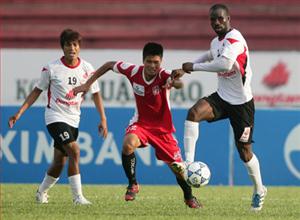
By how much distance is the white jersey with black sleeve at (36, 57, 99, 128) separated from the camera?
11.4m

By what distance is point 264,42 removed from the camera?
71.6 feet

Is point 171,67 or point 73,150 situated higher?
point 171,67

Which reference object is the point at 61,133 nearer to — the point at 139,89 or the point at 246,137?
the point at 139,89

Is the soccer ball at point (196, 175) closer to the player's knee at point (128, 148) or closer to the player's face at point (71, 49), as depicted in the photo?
the player's knee at point (128, 148)

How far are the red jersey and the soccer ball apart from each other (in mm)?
735

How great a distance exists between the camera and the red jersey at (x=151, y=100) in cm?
1062

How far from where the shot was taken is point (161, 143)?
10.7m

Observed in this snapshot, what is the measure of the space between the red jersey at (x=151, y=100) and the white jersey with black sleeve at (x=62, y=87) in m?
0.86

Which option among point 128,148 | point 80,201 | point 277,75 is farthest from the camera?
point 277,75

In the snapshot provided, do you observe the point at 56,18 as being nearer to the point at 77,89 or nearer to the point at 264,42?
the point at 264,42

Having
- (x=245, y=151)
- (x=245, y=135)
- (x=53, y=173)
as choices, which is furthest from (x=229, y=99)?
(x=53, y=173)

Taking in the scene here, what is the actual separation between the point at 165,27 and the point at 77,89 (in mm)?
11266

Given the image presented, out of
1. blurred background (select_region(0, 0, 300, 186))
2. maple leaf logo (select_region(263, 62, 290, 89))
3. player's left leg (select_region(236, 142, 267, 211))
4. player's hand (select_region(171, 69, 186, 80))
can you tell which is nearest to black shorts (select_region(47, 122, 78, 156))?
player's hand (select_region(171, 69, 186, 80))

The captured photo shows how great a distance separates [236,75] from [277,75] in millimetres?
6580
